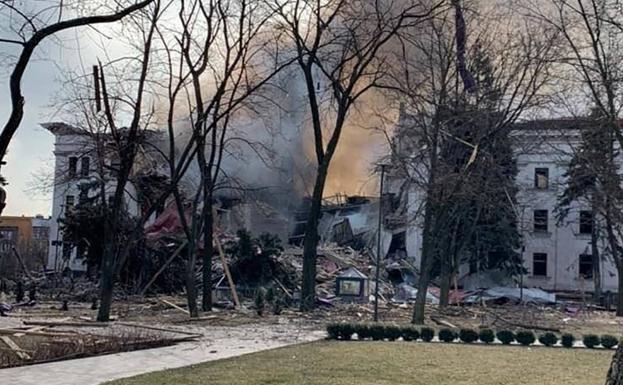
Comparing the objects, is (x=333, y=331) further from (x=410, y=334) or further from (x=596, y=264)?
(x=596, y=264)

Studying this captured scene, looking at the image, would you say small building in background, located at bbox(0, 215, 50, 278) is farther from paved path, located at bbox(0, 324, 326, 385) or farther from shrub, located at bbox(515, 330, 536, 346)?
shrub, located at bbox(515, 330, 536, 346)

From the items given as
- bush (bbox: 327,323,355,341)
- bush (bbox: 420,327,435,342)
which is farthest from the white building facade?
bush (bbox: 420,327,435,342)

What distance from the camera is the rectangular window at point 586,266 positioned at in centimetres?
4631

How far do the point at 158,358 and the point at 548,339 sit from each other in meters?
8.38

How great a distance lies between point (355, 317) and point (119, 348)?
10869 millimetres

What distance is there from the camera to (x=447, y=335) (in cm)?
1614

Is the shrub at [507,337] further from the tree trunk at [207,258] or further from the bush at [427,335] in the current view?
the tree trunk at [207,258]

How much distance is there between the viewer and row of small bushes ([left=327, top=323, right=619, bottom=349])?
15.8 metres

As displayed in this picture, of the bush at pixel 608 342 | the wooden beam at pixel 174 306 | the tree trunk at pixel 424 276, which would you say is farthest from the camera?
the wooden beam at pixel 174 306

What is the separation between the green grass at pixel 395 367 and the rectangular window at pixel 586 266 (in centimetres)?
3357

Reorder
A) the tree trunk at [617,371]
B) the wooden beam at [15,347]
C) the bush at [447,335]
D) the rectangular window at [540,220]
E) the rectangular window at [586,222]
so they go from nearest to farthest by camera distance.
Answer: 1. the tree trunk at [617,371]
2. the wooden beam at [15,347]
3. the bush at [447,335]
4. the rectangular window at [586,222]
5. the rectangular window at [540,220]

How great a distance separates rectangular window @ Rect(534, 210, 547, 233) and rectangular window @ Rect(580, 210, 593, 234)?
218cm

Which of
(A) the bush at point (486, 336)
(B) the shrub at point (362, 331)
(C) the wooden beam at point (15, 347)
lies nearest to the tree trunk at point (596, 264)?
(A) the bush at point (486, 336)

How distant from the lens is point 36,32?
8445mm
